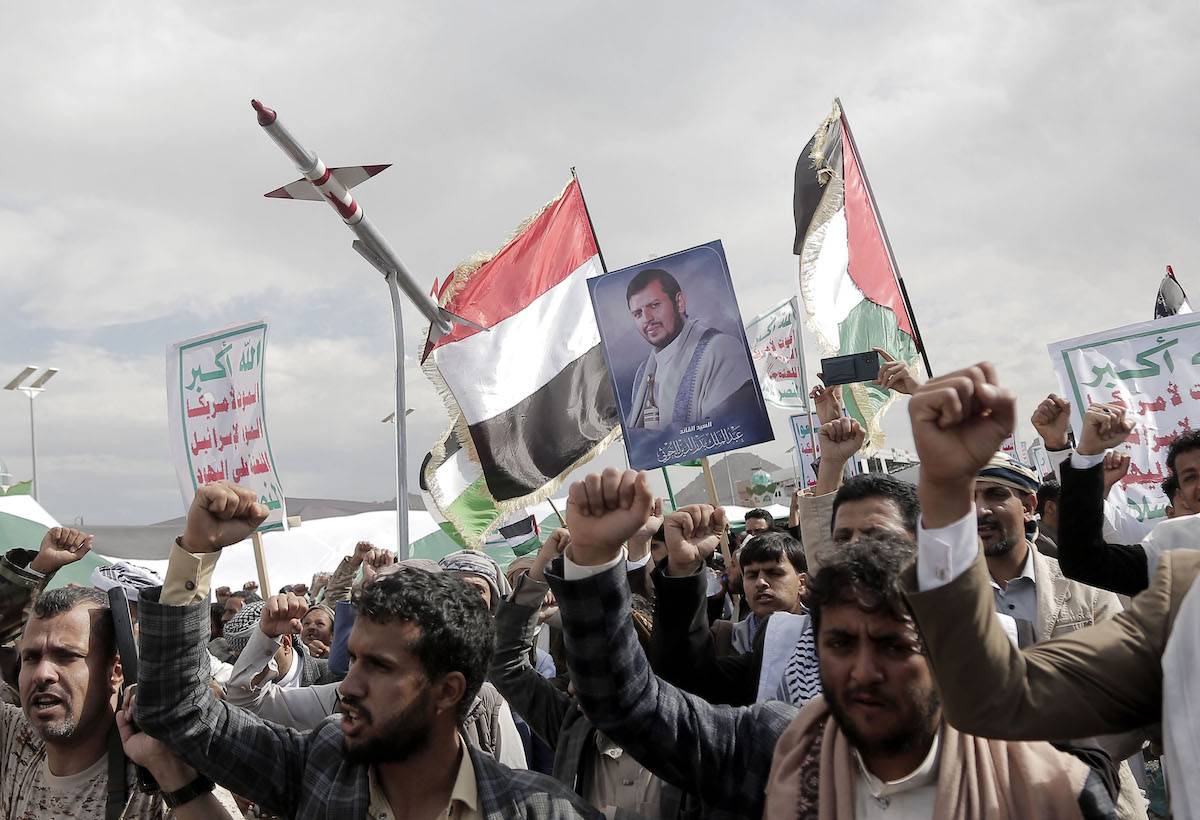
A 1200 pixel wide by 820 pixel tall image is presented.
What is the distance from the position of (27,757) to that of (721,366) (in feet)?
13.7

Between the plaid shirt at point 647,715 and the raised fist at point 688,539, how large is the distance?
397 mm

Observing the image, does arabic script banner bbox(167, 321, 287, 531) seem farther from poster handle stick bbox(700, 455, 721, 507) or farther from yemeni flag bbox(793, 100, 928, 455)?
yemeni flag bbox(793, 100, 928, 455)

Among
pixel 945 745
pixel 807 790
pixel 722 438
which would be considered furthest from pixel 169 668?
pixel 722 438

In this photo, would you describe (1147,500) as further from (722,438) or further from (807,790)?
(807,790)

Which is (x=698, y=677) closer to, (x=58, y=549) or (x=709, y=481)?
(x=709, y=481)

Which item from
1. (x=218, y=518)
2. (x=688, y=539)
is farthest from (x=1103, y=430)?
(x=218, y=518)

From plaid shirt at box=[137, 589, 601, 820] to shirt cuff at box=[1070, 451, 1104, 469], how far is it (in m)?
1.80

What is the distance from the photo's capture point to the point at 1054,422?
3.60 metres

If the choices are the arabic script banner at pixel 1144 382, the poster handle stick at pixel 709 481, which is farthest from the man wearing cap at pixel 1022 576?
the arabic script banner at pixel 1144 382

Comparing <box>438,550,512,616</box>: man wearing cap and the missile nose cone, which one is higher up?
the missile nose cone

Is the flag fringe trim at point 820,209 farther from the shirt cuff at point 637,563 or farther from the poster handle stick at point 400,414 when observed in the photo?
the shirt cuff at point 637,563

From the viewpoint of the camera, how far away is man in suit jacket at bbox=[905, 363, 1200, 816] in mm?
1470

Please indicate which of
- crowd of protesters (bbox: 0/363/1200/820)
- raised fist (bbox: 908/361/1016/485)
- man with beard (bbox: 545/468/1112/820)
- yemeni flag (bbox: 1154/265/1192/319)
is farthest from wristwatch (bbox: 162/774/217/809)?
yemeni flag (bbox: 1154/265/1192/319)

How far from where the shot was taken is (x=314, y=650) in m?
5.71
